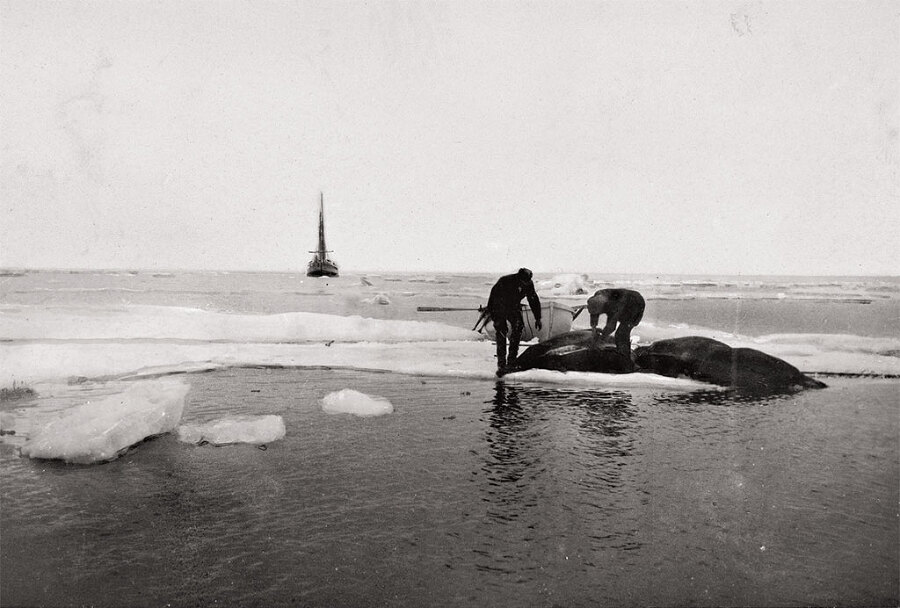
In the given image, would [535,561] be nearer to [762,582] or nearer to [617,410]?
[762,582]

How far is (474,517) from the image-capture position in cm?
470

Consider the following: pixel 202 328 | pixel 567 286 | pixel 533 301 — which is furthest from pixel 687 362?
pixel 567 286

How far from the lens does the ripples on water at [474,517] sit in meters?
3.74

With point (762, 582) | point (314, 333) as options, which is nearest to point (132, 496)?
point (762, 582)

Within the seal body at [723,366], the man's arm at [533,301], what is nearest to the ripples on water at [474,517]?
the seal body at [723,366]

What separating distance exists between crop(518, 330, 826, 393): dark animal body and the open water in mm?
2287

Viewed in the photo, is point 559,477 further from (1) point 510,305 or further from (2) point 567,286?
(2) point 567,286

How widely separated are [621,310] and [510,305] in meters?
2.27

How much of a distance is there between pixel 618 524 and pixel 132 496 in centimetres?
432

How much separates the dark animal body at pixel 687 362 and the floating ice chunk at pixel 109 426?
671cm

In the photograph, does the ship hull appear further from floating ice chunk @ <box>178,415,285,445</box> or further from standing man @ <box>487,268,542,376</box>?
A: floating ice chunk @ <box>178,415,285,445</box>

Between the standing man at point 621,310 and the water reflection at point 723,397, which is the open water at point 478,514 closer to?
the water reflection at point 723,397

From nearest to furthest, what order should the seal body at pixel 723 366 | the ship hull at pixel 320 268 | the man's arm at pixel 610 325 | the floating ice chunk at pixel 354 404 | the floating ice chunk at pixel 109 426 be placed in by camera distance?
the floating ice chunk at pixel 109 426 → the floating ice chunk at pixel 354 404 → the seal body at pixel 723 366 → the man's arm at pixel 610 325 → the ship hull at pixel 320 268

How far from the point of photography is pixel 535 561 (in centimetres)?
403
